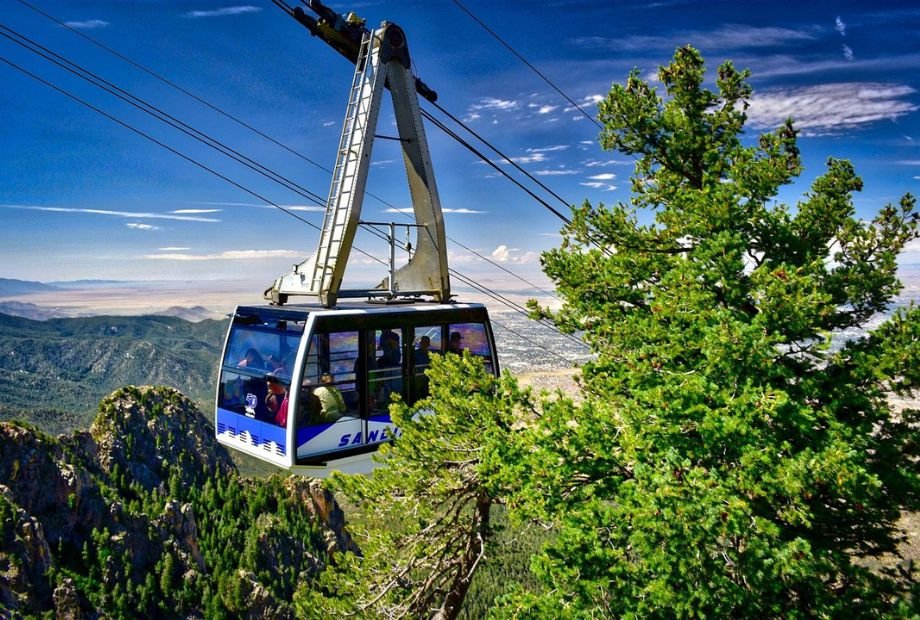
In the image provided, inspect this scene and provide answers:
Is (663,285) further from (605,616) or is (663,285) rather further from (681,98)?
(605,616)

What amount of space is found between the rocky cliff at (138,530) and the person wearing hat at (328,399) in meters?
115

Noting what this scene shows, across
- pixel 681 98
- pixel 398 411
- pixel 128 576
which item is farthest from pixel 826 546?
pixel 128 576

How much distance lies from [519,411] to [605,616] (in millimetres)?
3891

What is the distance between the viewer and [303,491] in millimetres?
183375

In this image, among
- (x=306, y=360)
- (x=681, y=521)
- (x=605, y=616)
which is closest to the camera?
(x=681, y=521)

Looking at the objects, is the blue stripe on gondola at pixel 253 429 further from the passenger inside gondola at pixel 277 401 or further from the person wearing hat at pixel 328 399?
the person wearing hat at pixel 328 399

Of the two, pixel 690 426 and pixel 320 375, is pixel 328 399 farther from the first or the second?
pixel 690 426

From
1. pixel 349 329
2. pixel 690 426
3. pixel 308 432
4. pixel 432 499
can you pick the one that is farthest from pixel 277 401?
pixel 690 426

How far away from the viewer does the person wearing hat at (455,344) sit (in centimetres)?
1413

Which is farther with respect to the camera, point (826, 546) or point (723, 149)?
point (723, 149)

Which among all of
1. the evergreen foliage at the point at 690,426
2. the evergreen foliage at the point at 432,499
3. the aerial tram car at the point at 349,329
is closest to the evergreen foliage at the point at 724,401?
the evergreen foliage at the point at 690,426

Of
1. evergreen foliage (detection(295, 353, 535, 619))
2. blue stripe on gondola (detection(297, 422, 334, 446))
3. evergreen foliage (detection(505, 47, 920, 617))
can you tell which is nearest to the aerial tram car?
blue stripe on gondola (detection(297, 422, 334, 446))

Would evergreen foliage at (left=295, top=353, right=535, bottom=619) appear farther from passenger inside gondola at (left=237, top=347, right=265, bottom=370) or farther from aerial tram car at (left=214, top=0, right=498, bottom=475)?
passenger inside gondola at (left=237, top=347, right=265, bottom=370)

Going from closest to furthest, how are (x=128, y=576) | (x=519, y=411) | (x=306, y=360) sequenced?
(x=306, y=360)
(x=519, y=411)
(x=128, y=576)
